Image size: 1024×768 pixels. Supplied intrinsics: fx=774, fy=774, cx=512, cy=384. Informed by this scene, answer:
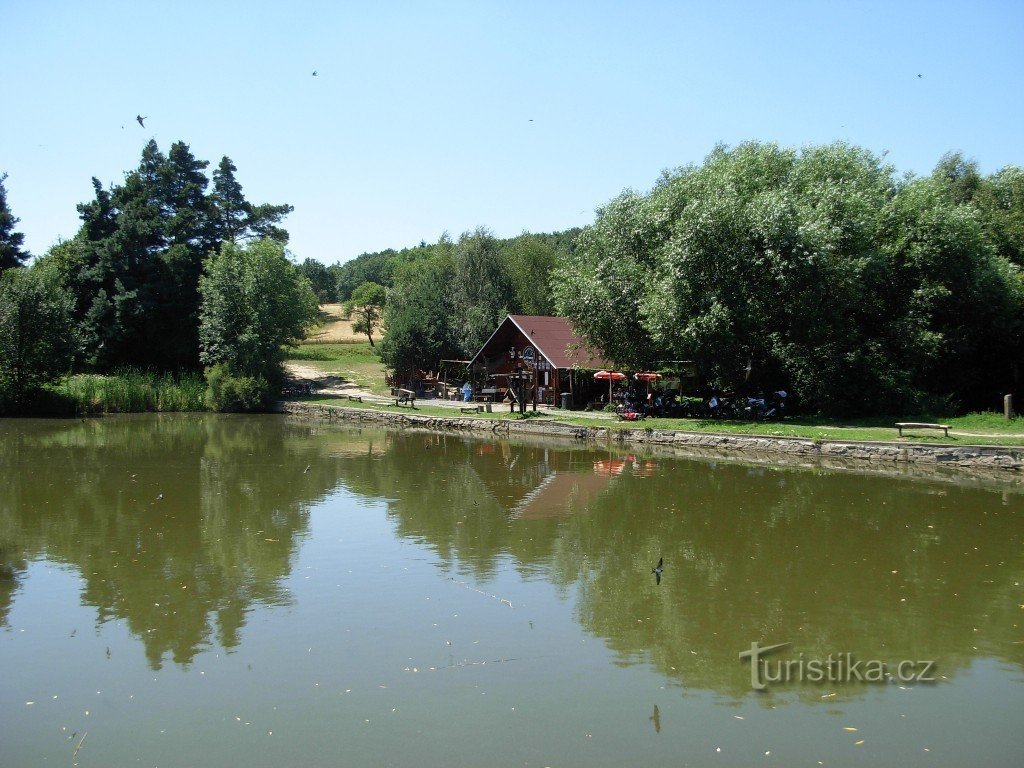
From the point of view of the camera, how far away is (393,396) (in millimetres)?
44531

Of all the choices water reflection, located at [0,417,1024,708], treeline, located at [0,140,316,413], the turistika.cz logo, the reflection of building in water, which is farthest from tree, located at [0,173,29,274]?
the turistika.cz logo

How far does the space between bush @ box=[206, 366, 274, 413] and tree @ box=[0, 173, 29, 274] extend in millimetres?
16937

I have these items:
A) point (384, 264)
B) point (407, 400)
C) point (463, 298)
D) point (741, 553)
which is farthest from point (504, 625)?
point (384, 264)

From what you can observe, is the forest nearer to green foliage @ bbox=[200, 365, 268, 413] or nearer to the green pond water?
green foliage @ bbox=[200, 365, 268, 413]

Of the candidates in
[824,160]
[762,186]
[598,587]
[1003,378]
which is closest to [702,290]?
[762,186]

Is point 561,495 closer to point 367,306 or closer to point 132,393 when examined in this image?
point 132,393

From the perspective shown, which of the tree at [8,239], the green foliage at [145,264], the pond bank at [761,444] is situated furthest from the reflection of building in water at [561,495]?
the tree at [8,239]

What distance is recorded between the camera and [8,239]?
4728 cm

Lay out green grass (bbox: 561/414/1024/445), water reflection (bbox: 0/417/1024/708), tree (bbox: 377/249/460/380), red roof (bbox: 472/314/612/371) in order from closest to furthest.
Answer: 1. water reflection (bbox: 0/417/1024/708)
2. green grass (bbox: 561/414/1024/445)
3. red roof (bbox: 472/314/612/371)
4. tree (bbox: 377/249/460/380)

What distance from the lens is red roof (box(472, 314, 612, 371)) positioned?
3384 cm

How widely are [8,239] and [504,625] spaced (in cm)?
5092

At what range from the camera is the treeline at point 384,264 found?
55.6 metres

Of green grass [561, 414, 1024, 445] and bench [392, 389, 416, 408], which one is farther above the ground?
bench [392, 389, 416, 408]

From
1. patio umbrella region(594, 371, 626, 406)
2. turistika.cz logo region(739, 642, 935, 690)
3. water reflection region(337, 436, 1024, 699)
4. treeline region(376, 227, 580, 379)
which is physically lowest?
turistika.cz logo region(739, 642, 935, 690)
